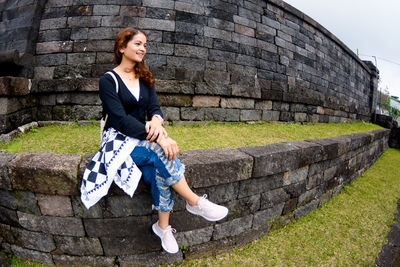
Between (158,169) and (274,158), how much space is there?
1.65 meters

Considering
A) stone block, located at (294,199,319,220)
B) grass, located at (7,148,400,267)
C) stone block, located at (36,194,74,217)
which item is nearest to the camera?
stone block, located at (36,194,74,217)

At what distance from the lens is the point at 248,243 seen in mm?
2637

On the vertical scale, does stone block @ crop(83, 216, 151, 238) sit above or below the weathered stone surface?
Answer: below

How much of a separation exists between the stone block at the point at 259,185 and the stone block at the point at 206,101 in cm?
257

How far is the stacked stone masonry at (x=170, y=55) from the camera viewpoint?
433cm

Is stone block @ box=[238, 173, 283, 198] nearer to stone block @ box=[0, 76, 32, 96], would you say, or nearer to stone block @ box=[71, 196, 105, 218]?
stone block @ box=[71, 196, 105, 218]

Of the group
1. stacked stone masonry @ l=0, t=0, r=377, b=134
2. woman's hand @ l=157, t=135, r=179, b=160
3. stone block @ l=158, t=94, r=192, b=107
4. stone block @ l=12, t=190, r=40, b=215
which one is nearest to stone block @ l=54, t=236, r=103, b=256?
stone block @ l=12, t=190, r=40, b=215

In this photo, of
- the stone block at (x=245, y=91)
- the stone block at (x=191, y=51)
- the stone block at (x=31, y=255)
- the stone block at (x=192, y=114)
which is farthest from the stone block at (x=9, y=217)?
the stone block at (x=245, y=91)

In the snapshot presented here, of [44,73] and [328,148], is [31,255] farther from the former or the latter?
[328,148]

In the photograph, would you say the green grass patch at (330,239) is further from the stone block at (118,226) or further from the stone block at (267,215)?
the stone block at (118,226)

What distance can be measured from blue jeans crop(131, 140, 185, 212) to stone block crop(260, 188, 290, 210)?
154 cm

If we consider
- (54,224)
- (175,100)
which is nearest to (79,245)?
(54,224)

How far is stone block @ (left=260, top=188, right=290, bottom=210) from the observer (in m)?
2.70

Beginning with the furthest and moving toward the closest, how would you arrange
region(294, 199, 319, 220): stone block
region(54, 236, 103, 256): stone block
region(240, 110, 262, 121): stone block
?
1. region(240, 110, 262, 121): stone block
2. region(294, 199, 319, 220): stone block
3. region(54, 236, 103, 256): stone block
